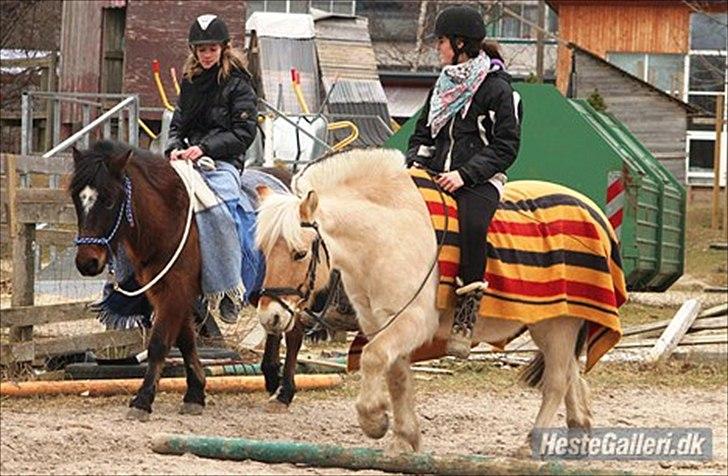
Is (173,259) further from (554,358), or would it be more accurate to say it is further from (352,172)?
(554,358)

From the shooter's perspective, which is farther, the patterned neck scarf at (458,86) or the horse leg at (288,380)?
the horse leg at (288,380)

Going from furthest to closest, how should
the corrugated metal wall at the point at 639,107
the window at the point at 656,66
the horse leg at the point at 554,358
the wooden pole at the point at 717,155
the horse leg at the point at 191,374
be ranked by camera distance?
the window at the point at 656,66 < the wooden pole at the point at 717,155 < the corrugated metal wall at the point at 639,107 < the horse leg at the point at 191,374 < the horse leg at the point at 554,358

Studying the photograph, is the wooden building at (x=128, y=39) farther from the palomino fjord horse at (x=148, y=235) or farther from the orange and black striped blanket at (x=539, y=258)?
the orange and black striped blanket at (x=539, y=258)

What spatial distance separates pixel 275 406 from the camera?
11438 mm

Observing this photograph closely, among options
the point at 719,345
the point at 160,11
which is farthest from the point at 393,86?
the point at 719,345

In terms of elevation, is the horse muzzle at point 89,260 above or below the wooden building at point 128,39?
below

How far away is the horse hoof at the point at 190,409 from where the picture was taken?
36.2 feet

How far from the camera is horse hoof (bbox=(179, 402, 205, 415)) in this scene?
11.0m

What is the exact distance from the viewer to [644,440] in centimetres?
986

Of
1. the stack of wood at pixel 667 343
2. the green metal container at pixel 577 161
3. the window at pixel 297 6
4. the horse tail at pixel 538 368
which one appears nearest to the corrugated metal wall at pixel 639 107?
the green metal container at pixel 577 161

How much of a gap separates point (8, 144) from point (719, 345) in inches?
765

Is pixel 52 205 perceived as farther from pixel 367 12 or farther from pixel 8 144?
pixel 367 12

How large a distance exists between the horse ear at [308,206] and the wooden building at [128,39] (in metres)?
22.1

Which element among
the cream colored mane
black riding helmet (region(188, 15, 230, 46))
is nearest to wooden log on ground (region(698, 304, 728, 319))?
black riding helmet (region(188, 15, 230, 46))
